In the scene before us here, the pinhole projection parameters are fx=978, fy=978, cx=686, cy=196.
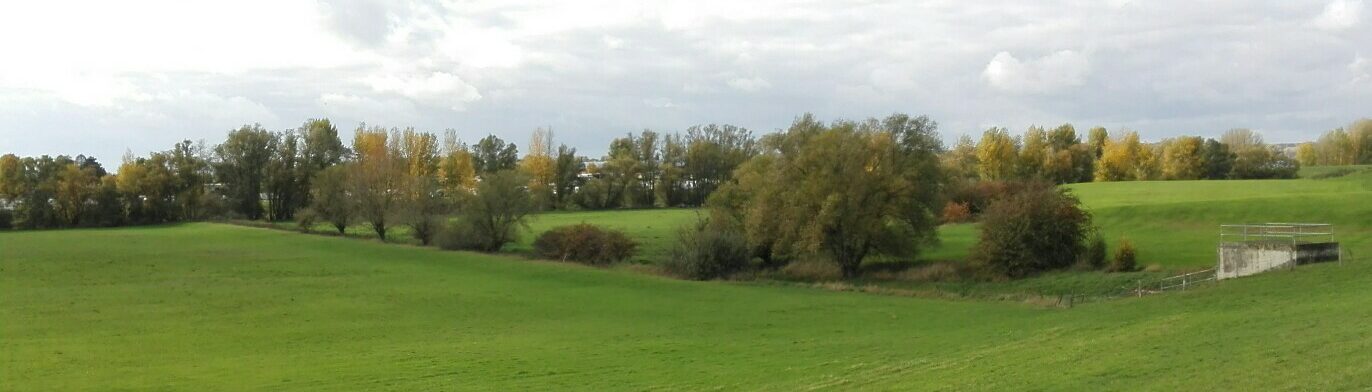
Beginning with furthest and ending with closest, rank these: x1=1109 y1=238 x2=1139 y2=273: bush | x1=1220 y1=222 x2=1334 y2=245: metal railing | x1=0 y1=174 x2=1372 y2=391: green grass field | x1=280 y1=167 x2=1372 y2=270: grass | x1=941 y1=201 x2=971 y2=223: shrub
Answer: x1=941 y1=201 x2=971 y2=223: shrub → x1=280 y1=167 x2=1372 y2=270: grass → x1=1109 y1=238 x2=1139 y2=273: bush → x1=1220 y1=222 x2=1334 y2=245: metal railing → x1=0 y1=174 x2=1372 y2=391: green grass field

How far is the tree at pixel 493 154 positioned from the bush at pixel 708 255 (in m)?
104

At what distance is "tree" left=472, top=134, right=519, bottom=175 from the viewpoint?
165 m

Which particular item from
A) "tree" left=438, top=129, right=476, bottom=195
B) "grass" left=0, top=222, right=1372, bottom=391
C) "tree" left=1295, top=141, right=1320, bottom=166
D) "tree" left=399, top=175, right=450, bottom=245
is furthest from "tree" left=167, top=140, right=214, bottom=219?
"tree" left=1295, top=141, right=1320, bottom=166

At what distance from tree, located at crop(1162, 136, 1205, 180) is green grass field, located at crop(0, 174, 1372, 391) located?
6628 centimetres

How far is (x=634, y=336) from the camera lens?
35.0 metres

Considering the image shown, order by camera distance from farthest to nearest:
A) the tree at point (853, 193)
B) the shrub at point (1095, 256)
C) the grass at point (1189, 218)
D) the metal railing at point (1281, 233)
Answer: the tree at point (853, 193) → the grass at point (1189, 218) → the shrub at point (1095, 256) → the metal railing at point (1281, 233)

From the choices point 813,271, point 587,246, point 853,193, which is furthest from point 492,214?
point 853,193

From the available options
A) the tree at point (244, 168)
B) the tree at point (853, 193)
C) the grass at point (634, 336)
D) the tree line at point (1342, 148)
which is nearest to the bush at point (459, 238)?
the grass at point (634, 336)

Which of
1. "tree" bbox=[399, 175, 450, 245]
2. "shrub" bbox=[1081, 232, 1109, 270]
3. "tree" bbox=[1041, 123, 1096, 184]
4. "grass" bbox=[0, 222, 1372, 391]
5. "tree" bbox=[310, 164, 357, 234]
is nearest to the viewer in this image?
"grass" bbox=[0, 222, 1372, 391]

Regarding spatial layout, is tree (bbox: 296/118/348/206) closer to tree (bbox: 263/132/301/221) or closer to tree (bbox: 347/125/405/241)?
tree (bbox: 263/132/301/221)

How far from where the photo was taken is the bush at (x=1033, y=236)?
54188mm

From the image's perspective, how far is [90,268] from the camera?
201ft

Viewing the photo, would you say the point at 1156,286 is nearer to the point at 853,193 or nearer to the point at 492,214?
the point at 853,193

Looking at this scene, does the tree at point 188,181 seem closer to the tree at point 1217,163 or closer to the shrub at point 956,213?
the shrub at point 956,213
